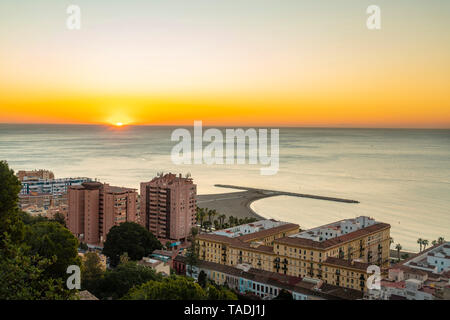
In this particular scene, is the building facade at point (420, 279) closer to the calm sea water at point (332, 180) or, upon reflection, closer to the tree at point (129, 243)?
the calm sea water at point (332, 180)

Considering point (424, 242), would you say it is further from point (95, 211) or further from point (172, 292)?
point (172, 292)

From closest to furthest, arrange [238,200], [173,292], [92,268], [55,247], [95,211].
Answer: [173,292] → [55,247] → [92,268] → [95,211] → [238,200]

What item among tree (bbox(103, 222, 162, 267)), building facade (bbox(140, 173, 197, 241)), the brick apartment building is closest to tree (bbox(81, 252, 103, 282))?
tree (bbox(103, 222, 162, 267))

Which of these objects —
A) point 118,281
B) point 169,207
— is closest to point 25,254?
point 118,281

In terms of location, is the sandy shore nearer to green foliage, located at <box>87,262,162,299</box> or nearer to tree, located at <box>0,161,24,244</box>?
green foliage, located at <box>87,262,162,299</box>

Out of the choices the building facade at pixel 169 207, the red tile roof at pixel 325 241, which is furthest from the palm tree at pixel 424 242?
the building facade at pixel 169 207
